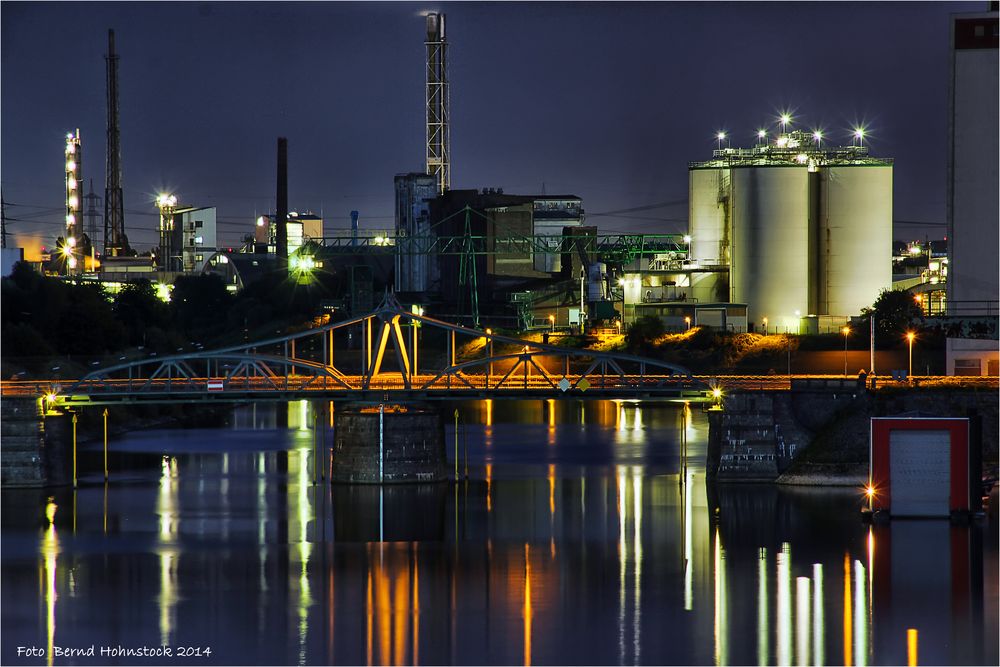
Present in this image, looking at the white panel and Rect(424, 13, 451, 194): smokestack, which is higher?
Rect(424, 13, 451, 194): smokestack

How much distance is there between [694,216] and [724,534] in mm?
50951

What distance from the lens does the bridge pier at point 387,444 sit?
62.7 m

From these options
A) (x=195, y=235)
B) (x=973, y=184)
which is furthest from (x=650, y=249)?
(x=195, y=235)

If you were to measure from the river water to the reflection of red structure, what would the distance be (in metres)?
1.11

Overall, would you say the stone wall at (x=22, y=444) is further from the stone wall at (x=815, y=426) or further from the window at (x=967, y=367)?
Result: the window at (x=967, y=367)

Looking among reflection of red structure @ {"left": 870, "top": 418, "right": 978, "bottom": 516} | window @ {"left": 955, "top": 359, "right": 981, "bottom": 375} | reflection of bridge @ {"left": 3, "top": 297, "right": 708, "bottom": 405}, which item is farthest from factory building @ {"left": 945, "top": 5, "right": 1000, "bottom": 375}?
reflection of red structure @ {"left": 870, "top": 418, "right": 978, "bottom": 516}

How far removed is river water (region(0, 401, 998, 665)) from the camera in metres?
39.6

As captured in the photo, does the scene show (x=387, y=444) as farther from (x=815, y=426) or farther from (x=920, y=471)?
(x=920, y=471)

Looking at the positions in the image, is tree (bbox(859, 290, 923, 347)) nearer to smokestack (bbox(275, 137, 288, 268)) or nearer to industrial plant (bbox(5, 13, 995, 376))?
industrial plant (bbox(5, 13, 995, 376))

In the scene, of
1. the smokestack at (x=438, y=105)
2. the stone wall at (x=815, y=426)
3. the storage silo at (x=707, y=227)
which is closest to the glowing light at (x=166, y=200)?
the smokestack at (x=438, y=105)

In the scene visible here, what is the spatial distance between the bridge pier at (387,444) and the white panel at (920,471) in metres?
17.6

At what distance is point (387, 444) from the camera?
207 ft

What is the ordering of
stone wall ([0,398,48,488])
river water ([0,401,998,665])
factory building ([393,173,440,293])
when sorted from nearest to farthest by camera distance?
river water ([0,401,998,665]), stone wall ([0,398,48,488]), factory building ([393,173,440,293])

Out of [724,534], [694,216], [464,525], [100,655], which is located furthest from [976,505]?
[694,216]
